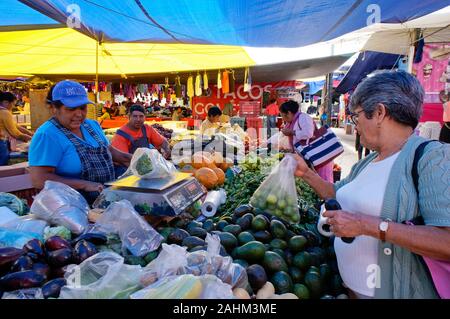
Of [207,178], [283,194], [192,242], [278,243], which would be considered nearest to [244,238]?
[278,243]

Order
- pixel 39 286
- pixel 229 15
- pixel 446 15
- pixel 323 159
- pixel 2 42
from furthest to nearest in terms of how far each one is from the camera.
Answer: pixel 2 42
pixel 446 15
pixel 229 15
pixel 323 159
pixel 39 286

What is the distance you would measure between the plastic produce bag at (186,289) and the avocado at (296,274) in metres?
0.59

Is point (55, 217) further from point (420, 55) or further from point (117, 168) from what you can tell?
point (420, 55)

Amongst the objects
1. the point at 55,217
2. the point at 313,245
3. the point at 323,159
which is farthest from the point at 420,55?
the point at 55,217

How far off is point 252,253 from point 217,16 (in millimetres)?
2968

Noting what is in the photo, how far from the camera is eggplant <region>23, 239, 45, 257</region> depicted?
142 cm

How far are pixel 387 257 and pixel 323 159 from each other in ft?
6.51

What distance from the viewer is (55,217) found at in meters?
1.78

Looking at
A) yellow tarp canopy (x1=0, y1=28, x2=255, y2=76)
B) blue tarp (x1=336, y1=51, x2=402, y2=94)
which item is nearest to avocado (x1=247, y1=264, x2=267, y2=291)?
yellow tarp canopy (x1=0, y1=28, x2=255, y2=76)

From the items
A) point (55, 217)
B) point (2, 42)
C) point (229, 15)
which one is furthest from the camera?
point (2, 42)

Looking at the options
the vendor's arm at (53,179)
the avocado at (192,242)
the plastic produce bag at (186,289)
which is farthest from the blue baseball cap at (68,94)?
the plastic produce bag at (186,289)

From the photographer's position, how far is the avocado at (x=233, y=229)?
1.84m

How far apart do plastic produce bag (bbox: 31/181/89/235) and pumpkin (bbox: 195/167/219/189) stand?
3.76ft

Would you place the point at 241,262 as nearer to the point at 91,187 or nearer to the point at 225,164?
the point at 91,187
